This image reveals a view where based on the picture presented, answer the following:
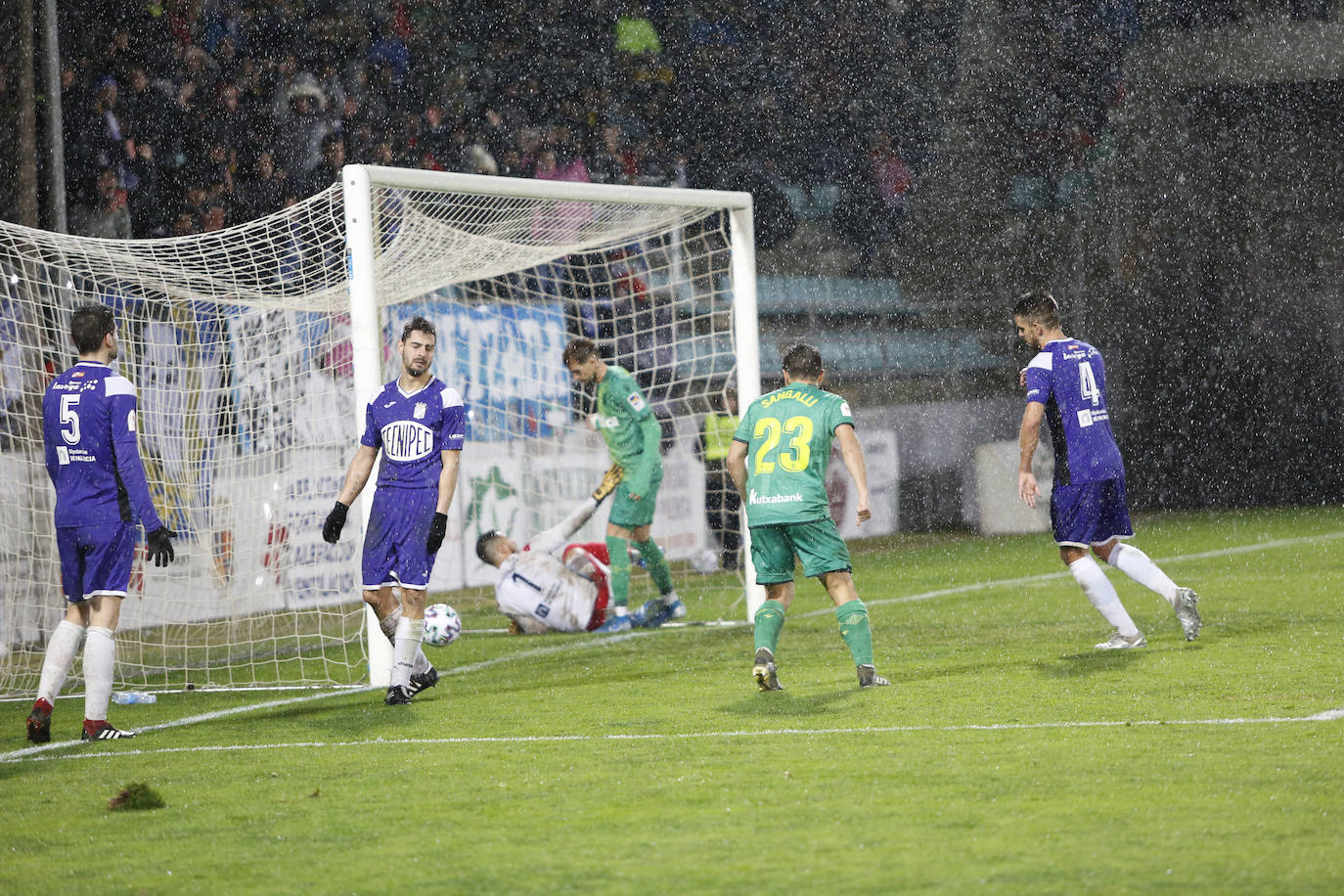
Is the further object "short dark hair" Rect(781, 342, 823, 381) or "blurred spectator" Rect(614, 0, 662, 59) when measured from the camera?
"blurred spectator" Rect(614, 0, 662, 59)

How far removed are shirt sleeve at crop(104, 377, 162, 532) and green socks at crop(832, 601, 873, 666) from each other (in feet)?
8.77

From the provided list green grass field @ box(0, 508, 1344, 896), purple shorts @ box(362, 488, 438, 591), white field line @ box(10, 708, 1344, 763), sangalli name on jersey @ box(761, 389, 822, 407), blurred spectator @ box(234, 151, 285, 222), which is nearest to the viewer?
green grass field @ box(0, 508, 1344, 896)

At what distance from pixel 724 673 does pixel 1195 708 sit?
2454 mm

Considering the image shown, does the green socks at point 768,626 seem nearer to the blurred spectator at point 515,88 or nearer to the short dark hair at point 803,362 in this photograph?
the short dark hair at point 803,362

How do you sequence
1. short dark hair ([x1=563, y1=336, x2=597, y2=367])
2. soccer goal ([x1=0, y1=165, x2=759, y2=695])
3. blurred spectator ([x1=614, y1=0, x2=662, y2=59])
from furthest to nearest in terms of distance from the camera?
1. blurred spectator ([x1=614, y1=0, x2=662, y2=59])
2. short dark hair ([x1=563, y1=336, x2=597, y2=367])
3. soccer goal ([x1=0, y1=165, x2=759, y2=695])

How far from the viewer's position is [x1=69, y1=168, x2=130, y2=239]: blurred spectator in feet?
41.5

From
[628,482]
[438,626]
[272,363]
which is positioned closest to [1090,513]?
[438,626]

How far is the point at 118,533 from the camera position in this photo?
253 inches

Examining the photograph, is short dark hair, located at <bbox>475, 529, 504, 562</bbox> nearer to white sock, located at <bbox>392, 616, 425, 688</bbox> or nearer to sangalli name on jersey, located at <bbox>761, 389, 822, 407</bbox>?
white sock, located at <bbox>392, 616, 425, 688</bbox>

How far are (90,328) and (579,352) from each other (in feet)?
12.1

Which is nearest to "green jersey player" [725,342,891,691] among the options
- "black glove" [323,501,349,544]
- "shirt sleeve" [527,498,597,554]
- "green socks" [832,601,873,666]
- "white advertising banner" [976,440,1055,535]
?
"green socks" [832,601,873,666]

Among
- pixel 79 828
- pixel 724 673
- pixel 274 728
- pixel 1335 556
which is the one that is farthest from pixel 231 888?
pixel 1335 556

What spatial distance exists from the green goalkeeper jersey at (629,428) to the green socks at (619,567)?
0.42 meters

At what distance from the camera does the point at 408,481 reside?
675 centimetres
